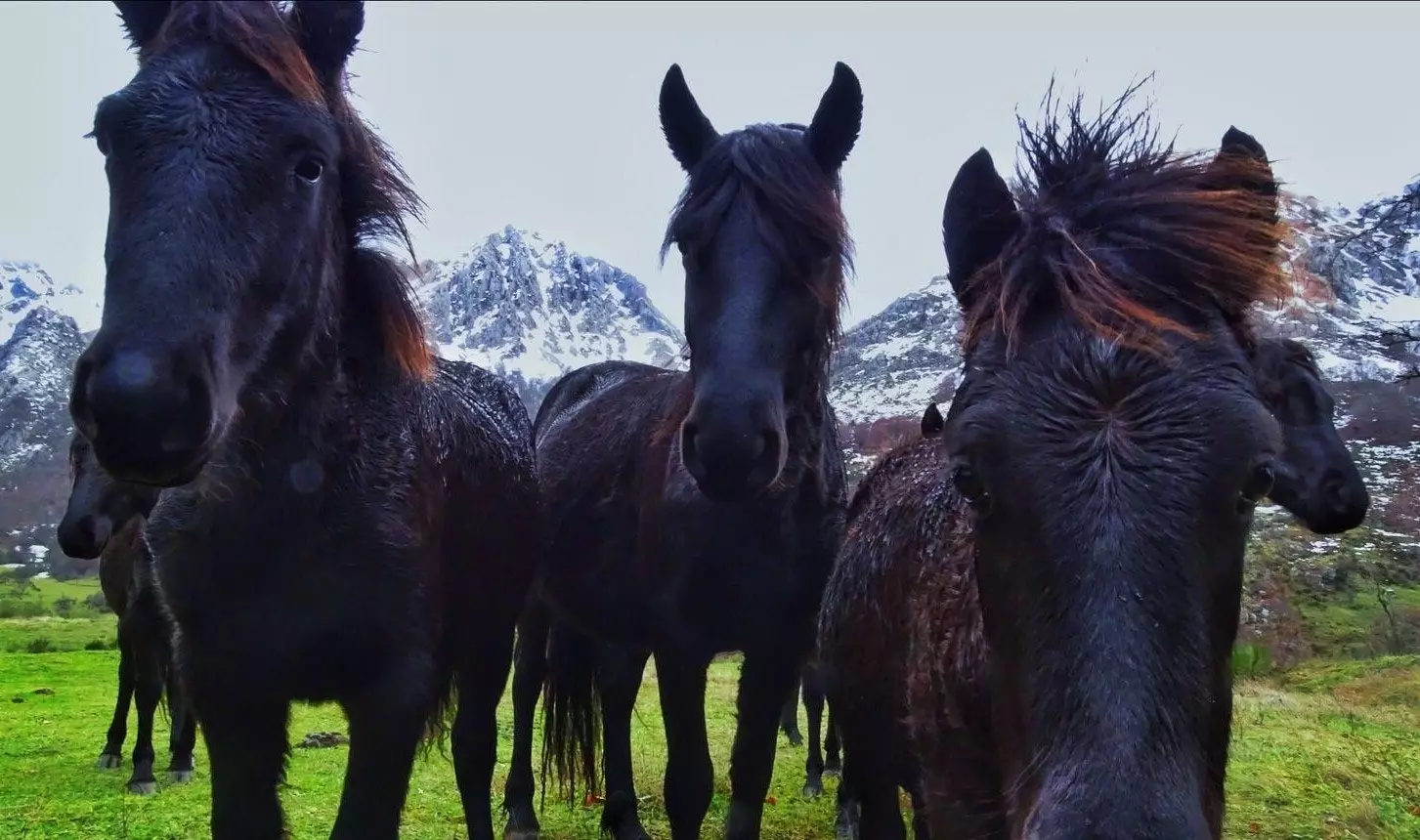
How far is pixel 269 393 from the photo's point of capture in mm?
2842

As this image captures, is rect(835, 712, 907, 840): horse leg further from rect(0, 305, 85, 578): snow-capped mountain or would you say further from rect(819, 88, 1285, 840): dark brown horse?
rect(0, 305, 85, 578): snow-capped mountain

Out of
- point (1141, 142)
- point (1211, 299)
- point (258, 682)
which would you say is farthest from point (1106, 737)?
point (258, 682)

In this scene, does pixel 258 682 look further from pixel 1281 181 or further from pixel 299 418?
pixel 1281 181

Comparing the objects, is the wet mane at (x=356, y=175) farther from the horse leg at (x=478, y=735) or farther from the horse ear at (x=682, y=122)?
the horse leg at (x=478, y=735)

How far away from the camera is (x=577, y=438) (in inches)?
275

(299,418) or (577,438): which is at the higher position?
(577,438)

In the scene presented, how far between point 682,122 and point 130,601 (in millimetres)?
7575

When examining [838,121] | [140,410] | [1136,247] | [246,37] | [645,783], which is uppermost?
[838,121]

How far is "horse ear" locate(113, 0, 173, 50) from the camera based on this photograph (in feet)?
10.2

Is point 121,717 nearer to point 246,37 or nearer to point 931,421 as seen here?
point 246,37

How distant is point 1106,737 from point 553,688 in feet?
22.0

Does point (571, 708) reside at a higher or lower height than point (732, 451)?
lower

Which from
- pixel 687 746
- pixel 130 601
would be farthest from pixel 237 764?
pixel 130 601

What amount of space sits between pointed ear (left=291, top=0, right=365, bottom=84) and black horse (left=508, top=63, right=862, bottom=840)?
5.52 ft
